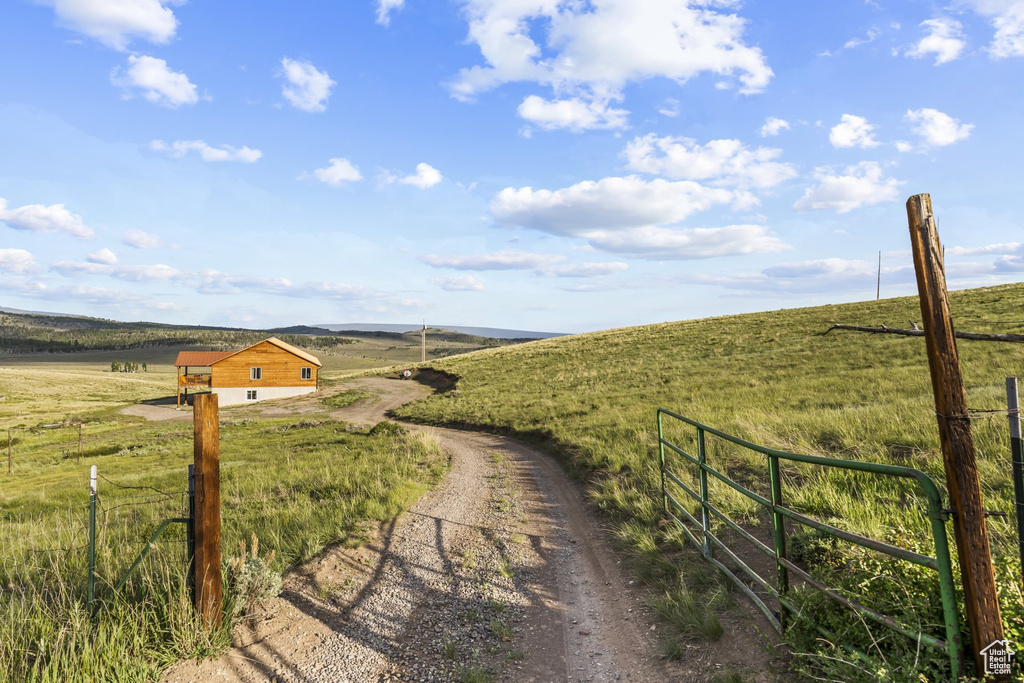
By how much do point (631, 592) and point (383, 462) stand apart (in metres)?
9.93

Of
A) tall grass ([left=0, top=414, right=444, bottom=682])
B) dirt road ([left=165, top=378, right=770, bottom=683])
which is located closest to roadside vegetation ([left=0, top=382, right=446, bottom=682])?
tall grass ([left=0, top=414, right=444, bottom=682])

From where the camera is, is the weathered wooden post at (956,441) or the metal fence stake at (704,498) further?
the metal fence stake at (704,498)

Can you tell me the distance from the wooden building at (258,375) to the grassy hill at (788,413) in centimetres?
1760

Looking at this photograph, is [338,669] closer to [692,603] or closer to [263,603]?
[263,603]

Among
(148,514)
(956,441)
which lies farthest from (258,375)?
(956,441)

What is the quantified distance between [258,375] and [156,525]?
140ft

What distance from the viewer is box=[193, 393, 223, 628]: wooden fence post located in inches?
232

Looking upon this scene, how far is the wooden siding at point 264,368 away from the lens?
4919cm

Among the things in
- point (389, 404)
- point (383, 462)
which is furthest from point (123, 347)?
point (383, 462)

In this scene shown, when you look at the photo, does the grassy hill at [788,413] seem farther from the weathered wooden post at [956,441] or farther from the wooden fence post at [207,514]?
the wooden fence post at [207,514]

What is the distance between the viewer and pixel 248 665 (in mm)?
5430

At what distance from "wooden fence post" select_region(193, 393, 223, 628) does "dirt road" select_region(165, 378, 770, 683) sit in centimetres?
58

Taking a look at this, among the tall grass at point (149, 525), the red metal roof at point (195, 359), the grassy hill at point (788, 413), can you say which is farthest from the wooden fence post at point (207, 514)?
the red metal roof at point (195, 359)

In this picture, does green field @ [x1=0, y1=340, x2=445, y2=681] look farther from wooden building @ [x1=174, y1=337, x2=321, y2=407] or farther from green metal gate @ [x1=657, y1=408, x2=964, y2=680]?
wooden building @ [x1=174, y1=337, x2=321, y2=407]
